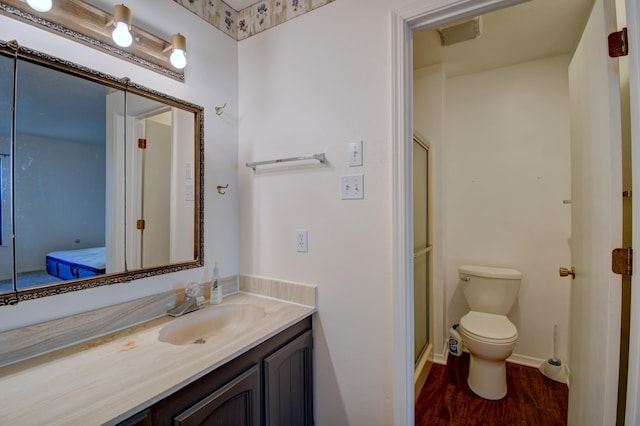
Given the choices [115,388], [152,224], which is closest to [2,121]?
[152,224]

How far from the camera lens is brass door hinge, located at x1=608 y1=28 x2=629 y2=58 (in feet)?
2.90

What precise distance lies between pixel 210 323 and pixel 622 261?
5.28 ft

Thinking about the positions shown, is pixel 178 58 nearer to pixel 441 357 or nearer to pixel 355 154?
pixel 355 154

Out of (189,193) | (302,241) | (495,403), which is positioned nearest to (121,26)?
(189,193)

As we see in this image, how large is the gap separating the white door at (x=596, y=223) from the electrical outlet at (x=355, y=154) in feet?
2.81

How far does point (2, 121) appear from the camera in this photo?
881mm

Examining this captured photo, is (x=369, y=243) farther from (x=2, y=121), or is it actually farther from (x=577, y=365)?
(x=2, y=121)

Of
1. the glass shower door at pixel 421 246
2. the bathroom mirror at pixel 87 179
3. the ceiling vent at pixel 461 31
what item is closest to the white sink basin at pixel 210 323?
the bathroom mirror at pixel 87 179

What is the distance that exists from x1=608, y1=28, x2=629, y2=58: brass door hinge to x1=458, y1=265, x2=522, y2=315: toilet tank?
1.72 meters

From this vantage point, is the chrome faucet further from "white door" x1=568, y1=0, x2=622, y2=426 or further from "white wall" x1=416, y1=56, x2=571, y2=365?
"white wall" x1=416, y1=56, x2=571, y2=365

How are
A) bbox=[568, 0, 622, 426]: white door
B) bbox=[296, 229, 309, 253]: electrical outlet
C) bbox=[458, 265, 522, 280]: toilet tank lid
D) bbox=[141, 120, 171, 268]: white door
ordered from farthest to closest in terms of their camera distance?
1. bbox=[458, 265, 522, 280]: toilet tank lid
2. bbox=[296, 229, 309, 253]: electrical outlet
3. bbox=[141, 120, 171, 268]: white door
4. bbox=[568, 0, 622, 426]: white door

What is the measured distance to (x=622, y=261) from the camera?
0.87 m

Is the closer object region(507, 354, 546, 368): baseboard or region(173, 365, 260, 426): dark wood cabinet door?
region(173, 365, 260, 426): dark wood cabinet door

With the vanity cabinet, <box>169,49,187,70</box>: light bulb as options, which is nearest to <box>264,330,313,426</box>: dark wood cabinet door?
the vanity cabinet
